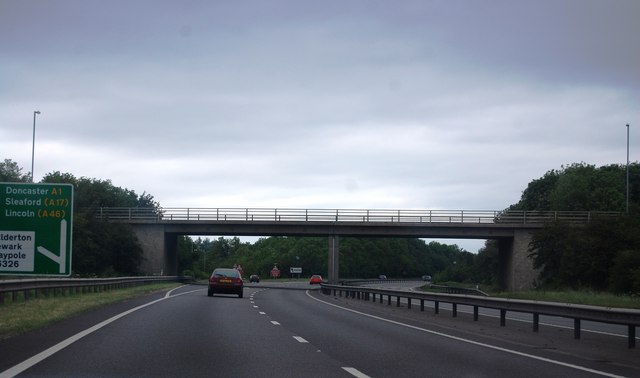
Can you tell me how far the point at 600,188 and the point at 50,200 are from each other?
329 feet

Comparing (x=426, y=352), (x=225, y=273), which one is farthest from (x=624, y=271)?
(x=426, y=352)

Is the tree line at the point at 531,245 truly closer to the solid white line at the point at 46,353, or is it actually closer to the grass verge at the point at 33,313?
the grass verge at the point at 33,313

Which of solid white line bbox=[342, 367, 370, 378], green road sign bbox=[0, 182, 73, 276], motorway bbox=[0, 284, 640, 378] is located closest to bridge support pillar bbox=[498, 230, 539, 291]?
motorway bbox=[0, 284, 640, 378]

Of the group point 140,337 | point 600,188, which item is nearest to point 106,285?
point 140,337

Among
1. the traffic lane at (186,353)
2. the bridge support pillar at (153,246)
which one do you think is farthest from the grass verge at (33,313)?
the bridge support pillar at (153,246)

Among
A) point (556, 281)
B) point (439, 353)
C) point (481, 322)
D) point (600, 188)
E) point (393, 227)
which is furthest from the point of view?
point (600, 188)

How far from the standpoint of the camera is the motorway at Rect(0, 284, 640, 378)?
42.6 feet

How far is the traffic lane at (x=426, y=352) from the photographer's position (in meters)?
13.6

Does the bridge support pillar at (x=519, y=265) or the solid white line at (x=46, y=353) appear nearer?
the solid white line at (x=46, y=353)

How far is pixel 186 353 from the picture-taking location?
595 inches

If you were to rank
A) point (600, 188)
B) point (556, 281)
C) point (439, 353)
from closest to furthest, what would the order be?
point (439, 353) < point (556, 281) < point (600, 188)

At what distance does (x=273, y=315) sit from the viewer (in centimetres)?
2833

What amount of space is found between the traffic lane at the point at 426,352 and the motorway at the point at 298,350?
0.02 metres

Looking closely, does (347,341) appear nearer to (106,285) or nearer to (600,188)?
(106,285)
